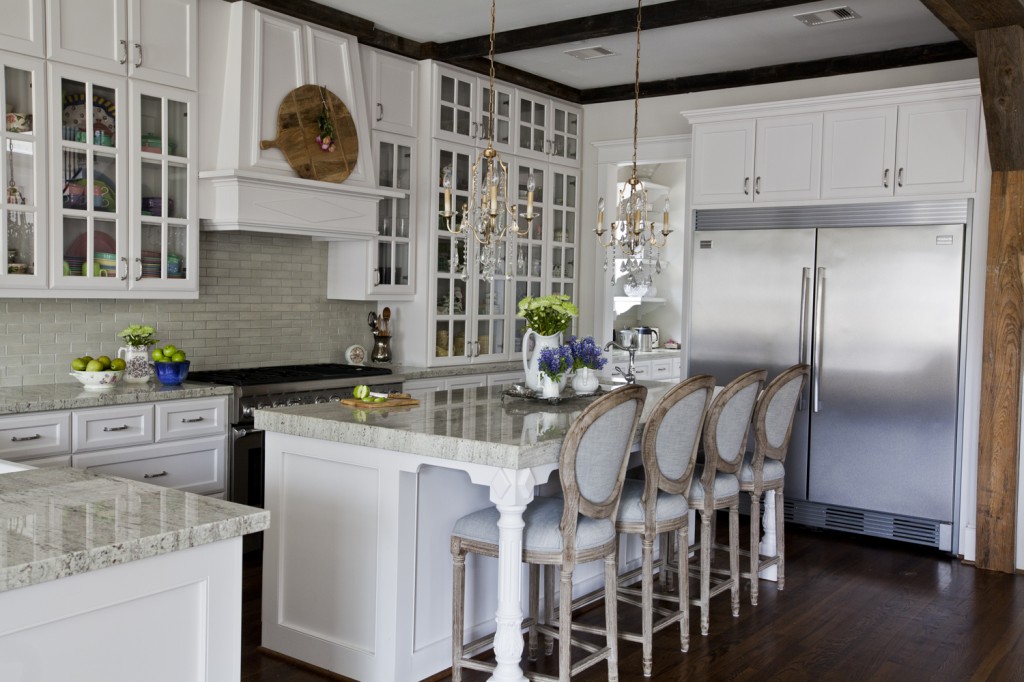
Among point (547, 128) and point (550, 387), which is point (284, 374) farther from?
point (547, 128)

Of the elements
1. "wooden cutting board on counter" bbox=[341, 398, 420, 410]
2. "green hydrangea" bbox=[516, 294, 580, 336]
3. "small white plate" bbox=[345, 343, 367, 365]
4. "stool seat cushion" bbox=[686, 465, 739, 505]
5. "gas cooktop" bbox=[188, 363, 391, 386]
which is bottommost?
"stool seat cushion" bbox=[686, 465, 739, 505]

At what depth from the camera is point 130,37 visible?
4305mm

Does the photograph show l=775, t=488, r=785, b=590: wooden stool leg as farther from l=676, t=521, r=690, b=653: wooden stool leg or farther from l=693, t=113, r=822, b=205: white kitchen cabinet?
l=693, t=113, r=822, b=205: white kitchen cabinet

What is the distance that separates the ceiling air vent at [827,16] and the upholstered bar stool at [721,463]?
2.14 metres

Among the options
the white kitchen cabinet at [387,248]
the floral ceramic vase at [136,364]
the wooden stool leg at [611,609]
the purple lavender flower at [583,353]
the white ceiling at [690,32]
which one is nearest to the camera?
the wooden stool leg at [611,609]

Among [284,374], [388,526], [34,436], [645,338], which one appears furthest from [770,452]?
[645,338]

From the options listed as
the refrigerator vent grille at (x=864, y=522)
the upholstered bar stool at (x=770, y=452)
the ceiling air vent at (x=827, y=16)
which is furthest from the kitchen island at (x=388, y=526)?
the ceiling air vent at (x=827, y=16)

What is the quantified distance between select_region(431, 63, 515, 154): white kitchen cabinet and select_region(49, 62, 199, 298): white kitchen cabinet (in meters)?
1.74

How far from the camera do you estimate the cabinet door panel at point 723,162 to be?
224 inches

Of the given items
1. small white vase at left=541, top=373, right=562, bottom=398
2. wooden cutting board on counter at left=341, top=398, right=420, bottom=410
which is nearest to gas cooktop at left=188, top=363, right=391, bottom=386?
wooden cutting board on counter at left=341, top=398, right=420, bottom=410

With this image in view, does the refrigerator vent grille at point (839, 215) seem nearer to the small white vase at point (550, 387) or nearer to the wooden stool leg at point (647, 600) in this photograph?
the small white vase at point (550, 387)

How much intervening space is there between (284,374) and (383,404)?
1.62 metres

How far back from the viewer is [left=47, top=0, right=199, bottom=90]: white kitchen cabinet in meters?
4.06

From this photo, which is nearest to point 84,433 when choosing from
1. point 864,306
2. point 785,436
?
point 785,436
